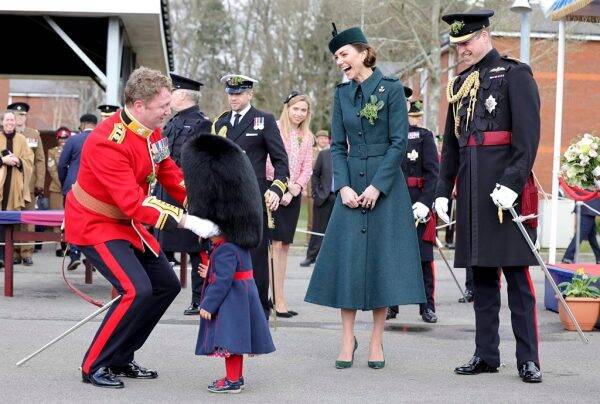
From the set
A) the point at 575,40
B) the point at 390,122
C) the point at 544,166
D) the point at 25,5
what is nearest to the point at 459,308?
the point at 390,122

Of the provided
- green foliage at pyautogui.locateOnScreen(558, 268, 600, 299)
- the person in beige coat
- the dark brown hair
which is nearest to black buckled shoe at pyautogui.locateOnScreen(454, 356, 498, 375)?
the dark brown hair

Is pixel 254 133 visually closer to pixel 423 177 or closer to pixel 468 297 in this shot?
pixel 423 177

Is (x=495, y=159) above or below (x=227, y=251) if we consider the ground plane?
above

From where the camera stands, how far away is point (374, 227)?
7453mm

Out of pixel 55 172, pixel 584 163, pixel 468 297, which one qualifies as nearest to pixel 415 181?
pixel 584 163

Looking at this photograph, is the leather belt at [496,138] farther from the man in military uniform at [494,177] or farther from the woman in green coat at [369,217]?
the woman in green coat at [369,217]

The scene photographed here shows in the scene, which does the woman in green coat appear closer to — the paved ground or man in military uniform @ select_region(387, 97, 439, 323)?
the paved ground

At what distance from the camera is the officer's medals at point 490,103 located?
705 centimetres

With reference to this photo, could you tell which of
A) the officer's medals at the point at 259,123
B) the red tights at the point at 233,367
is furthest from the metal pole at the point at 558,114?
the red tights at the point at 233,367

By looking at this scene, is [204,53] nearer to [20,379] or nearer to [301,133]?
[301,133]

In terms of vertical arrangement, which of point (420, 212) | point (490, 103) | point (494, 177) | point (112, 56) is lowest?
point (420, 212)

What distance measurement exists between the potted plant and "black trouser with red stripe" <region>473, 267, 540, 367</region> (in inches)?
92.5

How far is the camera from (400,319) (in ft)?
33.9

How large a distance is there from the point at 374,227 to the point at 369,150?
20.8 inches
